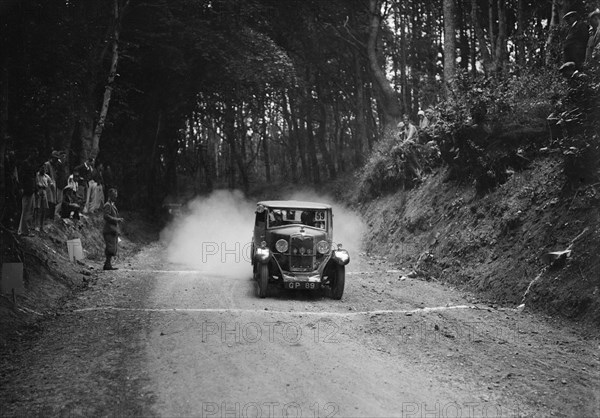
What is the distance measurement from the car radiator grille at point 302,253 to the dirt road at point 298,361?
0.97 meters

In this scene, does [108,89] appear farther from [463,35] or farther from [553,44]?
[463,35]

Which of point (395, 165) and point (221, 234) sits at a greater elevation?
point (395, 165)

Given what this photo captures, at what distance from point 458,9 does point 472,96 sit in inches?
616

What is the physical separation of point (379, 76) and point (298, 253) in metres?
16.8

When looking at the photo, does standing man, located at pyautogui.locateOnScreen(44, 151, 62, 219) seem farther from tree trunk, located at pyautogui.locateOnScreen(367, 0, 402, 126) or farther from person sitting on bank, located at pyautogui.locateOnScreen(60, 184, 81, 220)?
tree trunk, located at pyautogui.locateOnScreen(367, 0, 402, 126)

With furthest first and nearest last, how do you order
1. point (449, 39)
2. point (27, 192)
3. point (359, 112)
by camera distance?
point (359, 112), point (449, 39), point (27, 192)

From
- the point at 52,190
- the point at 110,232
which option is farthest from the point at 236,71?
the point at 110,232

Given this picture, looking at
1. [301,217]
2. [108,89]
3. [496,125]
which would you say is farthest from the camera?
[108,89]

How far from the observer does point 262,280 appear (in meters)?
11.4

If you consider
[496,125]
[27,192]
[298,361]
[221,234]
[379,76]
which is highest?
[379,76]

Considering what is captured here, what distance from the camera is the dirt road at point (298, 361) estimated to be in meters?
5.66

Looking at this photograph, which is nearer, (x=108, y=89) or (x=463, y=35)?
(x=108, y=89)

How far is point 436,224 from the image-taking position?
16.4m

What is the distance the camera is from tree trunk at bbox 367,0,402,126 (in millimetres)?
26125
